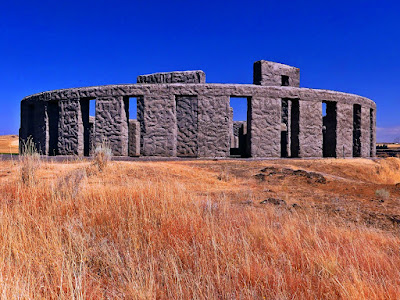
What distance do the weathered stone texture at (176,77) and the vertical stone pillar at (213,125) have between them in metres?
2.07

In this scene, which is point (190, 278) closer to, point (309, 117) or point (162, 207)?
point (162, 207)

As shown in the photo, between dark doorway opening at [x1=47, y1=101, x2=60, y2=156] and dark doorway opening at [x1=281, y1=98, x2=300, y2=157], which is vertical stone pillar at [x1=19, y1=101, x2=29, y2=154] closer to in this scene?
dark doorway opening at [x1=47, y1=101, x2=60, y2=156]

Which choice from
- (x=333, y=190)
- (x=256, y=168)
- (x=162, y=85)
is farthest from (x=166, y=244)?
(x=162, y=85)

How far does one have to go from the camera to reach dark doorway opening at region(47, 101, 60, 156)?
1492 centimetres

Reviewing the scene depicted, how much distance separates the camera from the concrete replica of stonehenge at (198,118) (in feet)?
42.0

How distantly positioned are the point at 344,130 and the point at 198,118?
27.0ft

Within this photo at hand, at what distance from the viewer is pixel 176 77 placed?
14570mm

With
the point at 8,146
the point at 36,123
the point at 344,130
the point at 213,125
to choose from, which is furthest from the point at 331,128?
the point at 8,146

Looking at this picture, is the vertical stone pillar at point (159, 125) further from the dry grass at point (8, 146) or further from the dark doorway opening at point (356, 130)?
the dry grass at point (8, 146)

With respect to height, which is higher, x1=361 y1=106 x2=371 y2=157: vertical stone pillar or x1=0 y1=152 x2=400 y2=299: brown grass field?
x1=361 y1=106 x2=371 y2=157: vertical stone pillar

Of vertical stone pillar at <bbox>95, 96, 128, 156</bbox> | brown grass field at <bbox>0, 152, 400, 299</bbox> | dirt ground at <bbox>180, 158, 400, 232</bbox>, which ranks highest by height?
vertical stone pillar at <bbox>95, 96, 128, 156</bbox>

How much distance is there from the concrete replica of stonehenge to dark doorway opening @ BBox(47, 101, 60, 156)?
0.05m

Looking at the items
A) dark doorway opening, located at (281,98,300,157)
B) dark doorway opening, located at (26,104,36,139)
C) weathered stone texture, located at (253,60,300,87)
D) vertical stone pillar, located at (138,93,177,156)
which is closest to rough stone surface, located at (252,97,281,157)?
dark doorway opening, located at (281,98,300,157)

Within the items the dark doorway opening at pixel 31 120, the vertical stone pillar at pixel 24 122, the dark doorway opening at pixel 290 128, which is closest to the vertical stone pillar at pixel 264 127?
the dark doorway opening at pixel 290 128
